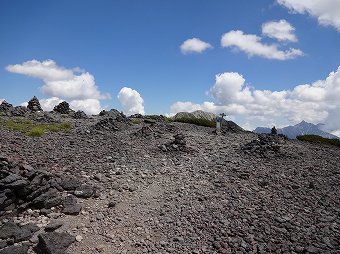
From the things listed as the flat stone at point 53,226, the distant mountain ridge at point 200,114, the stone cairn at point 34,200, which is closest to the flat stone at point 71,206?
the stone cairn at point 34,200

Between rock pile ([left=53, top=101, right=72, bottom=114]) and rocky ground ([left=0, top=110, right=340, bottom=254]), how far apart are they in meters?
32.6

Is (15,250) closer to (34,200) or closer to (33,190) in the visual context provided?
(34,200)

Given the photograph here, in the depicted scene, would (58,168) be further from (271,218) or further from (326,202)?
(326,202)

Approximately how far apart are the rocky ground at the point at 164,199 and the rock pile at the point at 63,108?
32.6 m

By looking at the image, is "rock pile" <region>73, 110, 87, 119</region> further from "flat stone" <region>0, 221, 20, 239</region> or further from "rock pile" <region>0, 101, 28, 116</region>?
"flat stone" <region>0, 221, 20, 239</region>

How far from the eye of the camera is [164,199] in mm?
20000

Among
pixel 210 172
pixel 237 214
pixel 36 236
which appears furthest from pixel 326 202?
pixel 36 236

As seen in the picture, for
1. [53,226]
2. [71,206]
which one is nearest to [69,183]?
[71,206]

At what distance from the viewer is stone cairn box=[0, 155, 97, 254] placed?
47.2 feet

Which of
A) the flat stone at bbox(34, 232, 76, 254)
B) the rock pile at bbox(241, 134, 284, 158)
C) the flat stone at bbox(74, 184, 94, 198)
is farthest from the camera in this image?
the rock pile at bbox(241, 134, 284, 158)

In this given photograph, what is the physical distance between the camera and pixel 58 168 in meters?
23.1

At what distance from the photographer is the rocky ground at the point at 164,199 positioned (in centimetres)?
1530

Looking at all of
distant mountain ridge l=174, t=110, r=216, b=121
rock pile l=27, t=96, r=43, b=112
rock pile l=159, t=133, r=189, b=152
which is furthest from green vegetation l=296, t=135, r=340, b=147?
rock pile l=27, t=96, r=43, b=112

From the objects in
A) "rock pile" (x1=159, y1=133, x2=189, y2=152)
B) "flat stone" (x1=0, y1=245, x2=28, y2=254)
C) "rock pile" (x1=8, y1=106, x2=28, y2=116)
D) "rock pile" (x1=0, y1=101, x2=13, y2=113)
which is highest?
"rock pile" (x1=0, y1=101, x2=13, y2=113)
